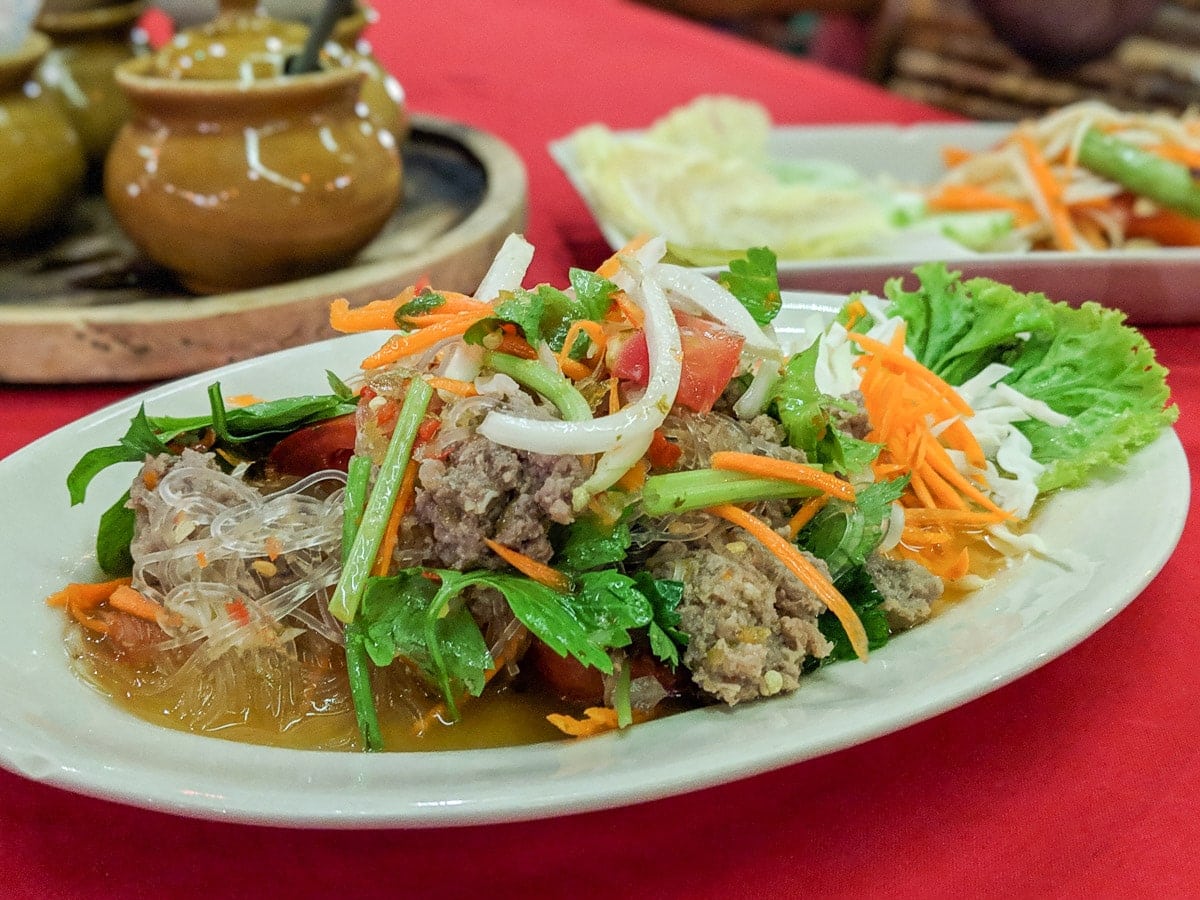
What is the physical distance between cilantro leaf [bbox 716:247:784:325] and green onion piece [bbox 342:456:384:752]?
0.62 meters

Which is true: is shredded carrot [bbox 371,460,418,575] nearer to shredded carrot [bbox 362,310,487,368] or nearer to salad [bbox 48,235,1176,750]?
salad [bbox 48,235,1176,750]

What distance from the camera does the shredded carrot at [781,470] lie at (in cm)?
137

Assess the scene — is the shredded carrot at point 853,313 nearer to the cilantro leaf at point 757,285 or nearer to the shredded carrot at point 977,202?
the cilantro leaf at point 757,285

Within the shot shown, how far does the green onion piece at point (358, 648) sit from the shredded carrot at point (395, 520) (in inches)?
1.6

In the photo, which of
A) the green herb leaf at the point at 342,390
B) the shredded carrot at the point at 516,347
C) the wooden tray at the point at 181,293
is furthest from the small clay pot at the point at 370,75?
the shredded carrot at the point at 516,347

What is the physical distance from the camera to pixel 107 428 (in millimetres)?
1726

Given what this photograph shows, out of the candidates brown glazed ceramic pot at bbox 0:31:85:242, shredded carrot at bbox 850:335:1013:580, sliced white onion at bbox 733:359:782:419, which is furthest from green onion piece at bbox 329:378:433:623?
brown glazed ceramic pot at bbox 0:31:85:242

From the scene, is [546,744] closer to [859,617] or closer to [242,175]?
[859,617]

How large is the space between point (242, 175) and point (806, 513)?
1642 mm

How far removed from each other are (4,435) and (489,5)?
191 inches

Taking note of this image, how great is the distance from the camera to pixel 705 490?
135cm

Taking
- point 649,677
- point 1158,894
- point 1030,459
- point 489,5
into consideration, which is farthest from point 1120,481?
point 489,5

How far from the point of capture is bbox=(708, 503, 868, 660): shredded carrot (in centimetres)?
133

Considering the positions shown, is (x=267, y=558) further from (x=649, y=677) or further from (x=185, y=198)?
(x=185, y=198)
